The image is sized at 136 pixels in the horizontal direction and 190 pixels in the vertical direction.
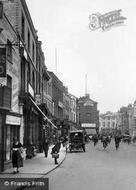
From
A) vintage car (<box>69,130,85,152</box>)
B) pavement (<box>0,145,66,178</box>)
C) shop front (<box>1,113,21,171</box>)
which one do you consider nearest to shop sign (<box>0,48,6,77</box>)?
shop front (<box>1,113,21,171</box>)

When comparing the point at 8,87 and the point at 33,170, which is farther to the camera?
the point at 33,170

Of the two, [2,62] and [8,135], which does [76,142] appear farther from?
[2,62]

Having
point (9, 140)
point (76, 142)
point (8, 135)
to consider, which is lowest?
point (76, 142)

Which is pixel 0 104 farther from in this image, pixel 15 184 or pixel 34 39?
pixel 34 39

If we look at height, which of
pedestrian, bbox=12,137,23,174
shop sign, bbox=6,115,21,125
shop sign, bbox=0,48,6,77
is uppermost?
shop sign, bbox=0,48,6,77

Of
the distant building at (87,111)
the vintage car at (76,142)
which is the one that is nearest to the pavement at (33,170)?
the vintage car at (76,142)

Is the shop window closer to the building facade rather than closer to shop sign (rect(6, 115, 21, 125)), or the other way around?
the building facade

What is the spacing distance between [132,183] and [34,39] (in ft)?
75.3

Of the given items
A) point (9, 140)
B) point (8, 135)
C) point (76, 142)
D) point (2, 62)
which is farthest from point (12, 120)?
point (76, 142)

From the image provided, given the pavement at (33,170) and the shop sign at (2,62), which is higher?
the shop sign at (2,62)

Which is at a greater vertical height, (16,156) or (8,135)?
(8,135)

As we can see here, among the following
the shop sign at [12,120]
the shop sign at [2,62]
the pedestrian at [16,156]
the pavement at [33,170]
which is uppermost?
the shop sign at [2,62]

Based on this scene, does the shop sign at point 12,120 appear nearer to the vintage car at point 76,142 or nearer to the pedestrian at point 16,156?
the pedestrian at point 16,156

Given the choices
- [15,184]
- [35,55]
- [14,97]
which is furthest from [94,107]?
[15,184]
